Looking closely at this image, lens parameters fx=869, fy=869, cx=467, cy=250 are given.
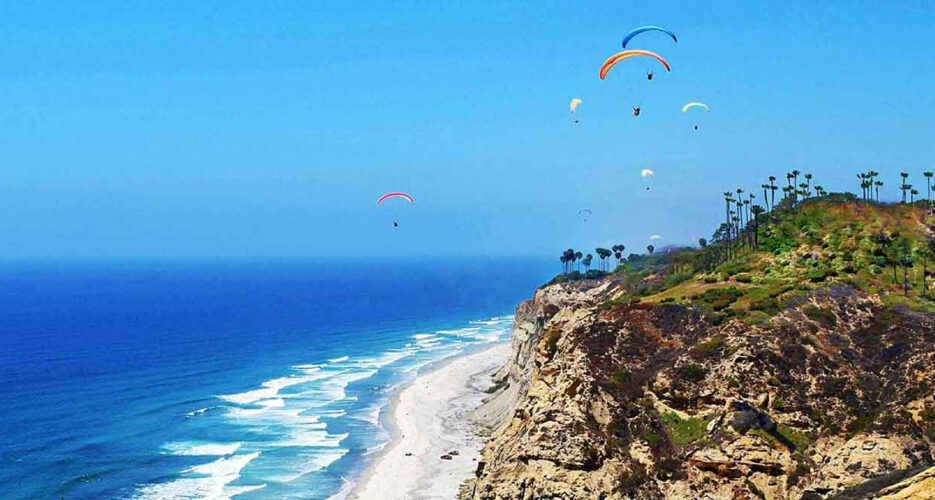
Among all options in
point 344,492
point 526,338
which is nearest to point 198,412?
point 344,492

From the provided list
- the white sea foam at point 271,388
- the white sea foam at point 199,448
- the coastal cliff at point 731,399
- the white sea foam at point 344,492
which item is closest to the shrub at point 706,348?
the coastal cliff at point 731,399

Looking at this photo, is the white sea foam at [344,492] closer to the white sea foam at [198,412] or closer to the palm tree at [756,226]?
the white sea foam at [198,412]

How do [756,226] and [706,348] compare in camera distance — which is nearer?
[706,348]

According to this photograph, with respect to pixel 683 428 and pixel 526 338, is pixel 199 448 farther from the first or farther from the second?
pixel 683 428

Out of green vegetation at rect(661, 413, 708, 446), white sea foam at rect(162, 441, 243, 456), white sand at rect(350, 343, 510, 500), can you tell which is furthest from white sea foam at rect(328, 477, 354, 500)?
green vegetation at rect(661, 413, 708, 446)

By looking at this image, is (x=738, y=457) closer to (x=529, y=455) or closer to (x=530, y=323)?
(x=529, y=455)

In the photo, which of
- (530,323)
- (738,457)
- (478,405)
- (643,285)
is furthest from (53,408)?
(738,457)
